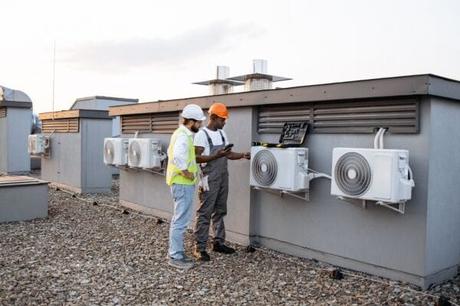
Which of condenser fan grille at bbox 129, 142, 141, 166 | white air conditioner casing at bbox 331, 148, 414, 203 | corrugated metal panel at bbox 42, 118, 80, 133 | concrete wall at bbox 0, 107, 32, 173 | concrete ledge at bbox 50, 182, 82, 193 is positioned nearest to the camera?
white air conditioner casing at bbox 331, 148, 414, 203

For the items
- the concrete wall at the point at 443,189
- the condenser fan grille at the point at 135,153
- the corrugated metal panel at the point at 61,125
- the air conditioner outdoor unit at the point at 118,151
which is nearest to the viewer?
the concrete wall at the point at 443,189

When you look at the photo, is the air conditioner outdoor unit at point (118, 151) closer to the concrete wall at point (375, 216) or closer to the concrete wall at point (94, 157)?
the concrete wall at point (94, 157)

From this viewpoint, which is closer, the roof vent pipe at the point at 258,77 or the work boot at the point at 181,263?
the work boot at the point at 181,263

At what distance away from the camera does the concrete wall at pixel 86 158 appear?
10.9 metres

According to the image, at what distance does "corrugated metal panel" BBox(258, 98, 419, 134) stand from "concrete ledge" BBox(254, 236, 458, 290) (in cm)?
134

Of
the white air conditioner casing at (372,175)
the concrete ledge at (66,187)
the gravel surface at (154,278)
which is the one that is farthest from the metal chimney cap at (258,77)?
the concrete ledge at (66,187)

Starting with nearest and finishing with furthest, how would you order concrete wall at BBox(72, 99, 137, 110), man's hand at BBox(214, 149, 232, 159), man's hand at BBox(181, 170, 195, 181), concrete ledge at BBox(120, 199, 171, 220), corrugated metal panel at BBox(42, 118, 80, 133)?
man's hand at BBox(181, 170, 195, 181)
man's hand at BBox(214, 149, 232, 159)
concrete ledge at BBox(120, 199, 171, 220)
corrugated metal panel at BBox(42, 118, 80, 133)
concrete wall at BBox(72, 99, 137, 110)

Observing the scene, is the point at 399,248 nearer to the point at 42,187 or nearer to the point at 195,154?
the point at 195,154

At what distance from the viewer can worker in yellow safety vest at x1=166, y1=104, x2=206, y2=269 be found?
5.09 meters

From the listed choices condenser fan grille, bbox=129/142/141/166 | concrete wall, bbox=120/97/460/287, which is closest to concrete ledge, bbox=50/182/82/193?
condenser fan grille, bbox=129/142/141/166

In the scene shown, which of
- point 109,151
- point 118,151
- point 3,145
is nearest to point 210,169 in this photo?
point 118,151

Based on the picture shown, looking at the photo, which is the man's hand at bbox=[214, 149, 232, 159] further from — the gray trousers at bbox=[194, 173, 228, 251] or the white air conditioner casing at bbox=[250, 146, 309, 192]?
the white air conditioner casing at bbox=[250, 146, 309, 192]

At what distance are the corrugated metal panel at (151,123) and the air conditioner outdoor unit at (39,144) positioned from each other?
3.62 m

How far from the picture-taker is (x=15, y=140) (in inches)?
589
